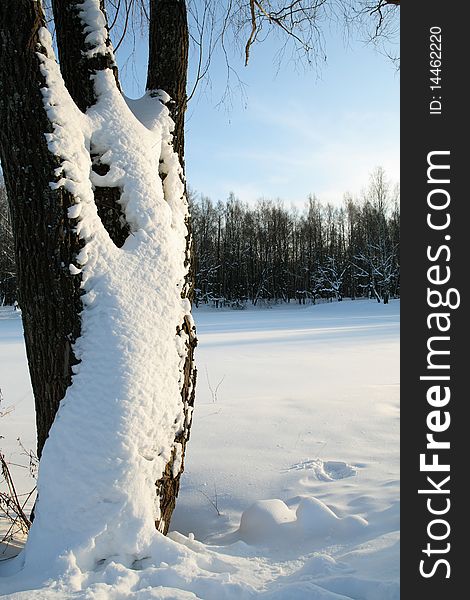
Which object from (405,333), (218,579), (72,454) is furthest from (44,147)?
(218,579)

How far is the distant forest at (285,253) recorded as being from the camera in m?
37.0

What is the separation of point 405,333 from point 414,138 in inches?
30.1

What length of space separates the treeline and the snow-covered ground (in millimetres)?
31778

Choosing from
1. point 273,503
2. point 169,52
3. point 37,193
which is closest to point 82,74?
point 169,52

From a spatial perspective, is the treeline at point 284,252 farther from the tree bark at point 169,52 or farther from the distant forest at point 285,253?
the tree bark at point 169,52

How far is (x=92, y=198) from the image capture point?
199 centimetres

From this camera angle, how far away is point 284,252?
4284cm

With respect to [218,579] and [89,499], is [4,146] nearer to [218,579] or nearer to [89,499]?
[89,499]


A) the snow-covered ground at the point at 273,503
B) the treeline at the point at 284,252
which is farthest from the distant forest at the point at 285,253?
the snow-covered ground at the point at 273,503

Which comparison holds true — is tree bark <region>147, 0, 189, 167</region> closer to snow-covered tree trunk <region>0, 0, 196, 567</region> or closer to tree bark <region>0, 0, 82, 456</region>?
snow-covered tree trunk <region>0, 0, 196, 567</region>

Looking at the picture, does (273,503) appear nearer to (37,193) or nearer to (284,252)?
(37,193)

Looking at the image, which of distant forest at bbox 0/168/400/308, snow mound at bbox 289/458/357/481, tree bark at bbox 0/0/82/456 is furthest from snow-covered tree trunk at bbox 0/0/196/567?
distant forest at bbox 0/168/400/308

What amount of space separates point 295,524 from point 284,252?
41.3 m

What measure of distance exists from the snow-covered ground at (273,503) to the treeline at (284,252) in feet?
104
